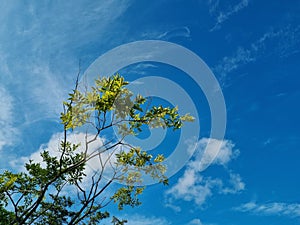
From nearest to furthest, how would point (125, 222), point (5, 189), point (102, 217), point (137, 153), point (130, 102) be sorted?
point (130, 102) < point (5, 189) < point (137, 153) < point (125, 222) < point (102, 217)

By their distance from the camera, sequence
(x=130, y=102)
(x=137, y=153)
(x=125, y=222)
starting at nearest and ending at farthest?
1. (x=130, y=102)
2. (x=137, y=153)
3. (x=125, y=222)

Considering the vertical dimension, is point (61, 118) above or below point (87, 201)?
above

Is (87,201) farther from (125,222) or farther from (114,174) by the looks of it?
(125,222)

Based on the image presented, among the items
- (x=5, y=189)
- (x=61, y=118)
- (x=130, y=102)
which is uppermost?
(x=130, y=102)

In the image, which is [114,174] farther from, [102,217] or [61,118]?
[102,217]

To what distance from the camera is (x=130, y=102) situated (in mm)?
7637

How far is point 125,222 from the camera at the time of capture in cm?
1188

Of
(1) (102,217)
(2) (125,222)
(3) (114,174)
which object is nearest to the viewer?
(3) (114,174)

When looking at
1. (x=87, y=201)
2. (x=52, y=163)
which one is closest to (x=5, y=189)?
(x=52, y=163)

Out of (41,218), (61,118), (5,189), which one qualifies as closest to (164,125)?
(61,118)

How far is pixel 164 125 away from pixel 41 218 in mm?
7056

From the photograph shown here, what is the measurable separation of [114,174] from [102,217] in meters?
4.34

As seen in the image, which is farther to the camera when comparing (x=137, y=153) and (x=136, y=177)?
(x=136, y=177)

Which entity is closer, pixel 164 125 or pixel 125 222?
pixel 164 125
